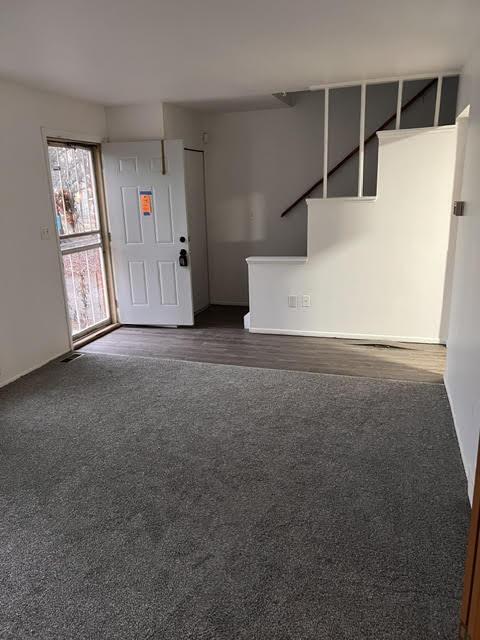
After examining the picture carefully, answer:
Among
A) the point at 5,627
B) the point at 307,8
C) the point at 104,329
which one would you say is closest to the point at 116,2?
the point at 307,8

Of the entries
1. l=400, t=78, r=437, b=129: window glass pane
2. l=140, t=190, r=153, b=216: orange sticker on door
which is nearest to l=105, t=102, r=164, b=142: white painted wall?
l=140, t=190, r=153, b=216: orange sticker on door

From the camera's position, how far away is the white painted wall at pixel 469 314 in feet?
8.14

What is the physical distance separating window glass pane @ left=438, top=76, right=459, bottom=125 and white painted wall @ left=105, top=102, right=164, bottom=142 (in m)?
2.96

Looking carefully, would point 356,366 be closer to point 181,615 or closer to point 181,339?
point 181,339

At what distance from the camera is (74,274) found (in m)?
5.09

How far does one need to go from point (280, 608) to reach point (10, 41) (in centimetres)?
328

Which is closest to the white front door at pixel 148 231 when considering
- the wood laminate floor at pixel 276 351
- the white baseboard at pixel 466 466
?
the wood laminate floor at pixel 276 351

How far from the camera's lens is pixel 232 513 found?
234 centimetres

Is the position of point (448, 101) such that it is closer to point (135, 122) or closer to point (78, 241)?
point (135, 122)

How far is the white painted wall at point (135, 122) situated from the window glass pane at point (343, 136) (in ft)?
6.42

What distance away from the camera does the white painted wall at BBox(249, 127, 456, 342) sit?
439 cm

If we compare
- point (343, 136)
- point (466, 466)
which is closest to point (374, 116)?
point (343, 136)

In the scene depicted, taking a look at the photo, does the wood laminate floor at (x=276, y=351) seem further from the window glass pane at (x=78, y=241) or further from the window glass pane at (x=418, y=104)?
the window glass pane at (x=418, y=104)

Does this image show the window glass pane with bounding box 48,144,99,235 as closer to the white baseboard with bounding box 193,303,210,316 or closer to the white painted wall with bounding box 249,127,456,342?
the white baseboard with bounding box 193,303,210,316
